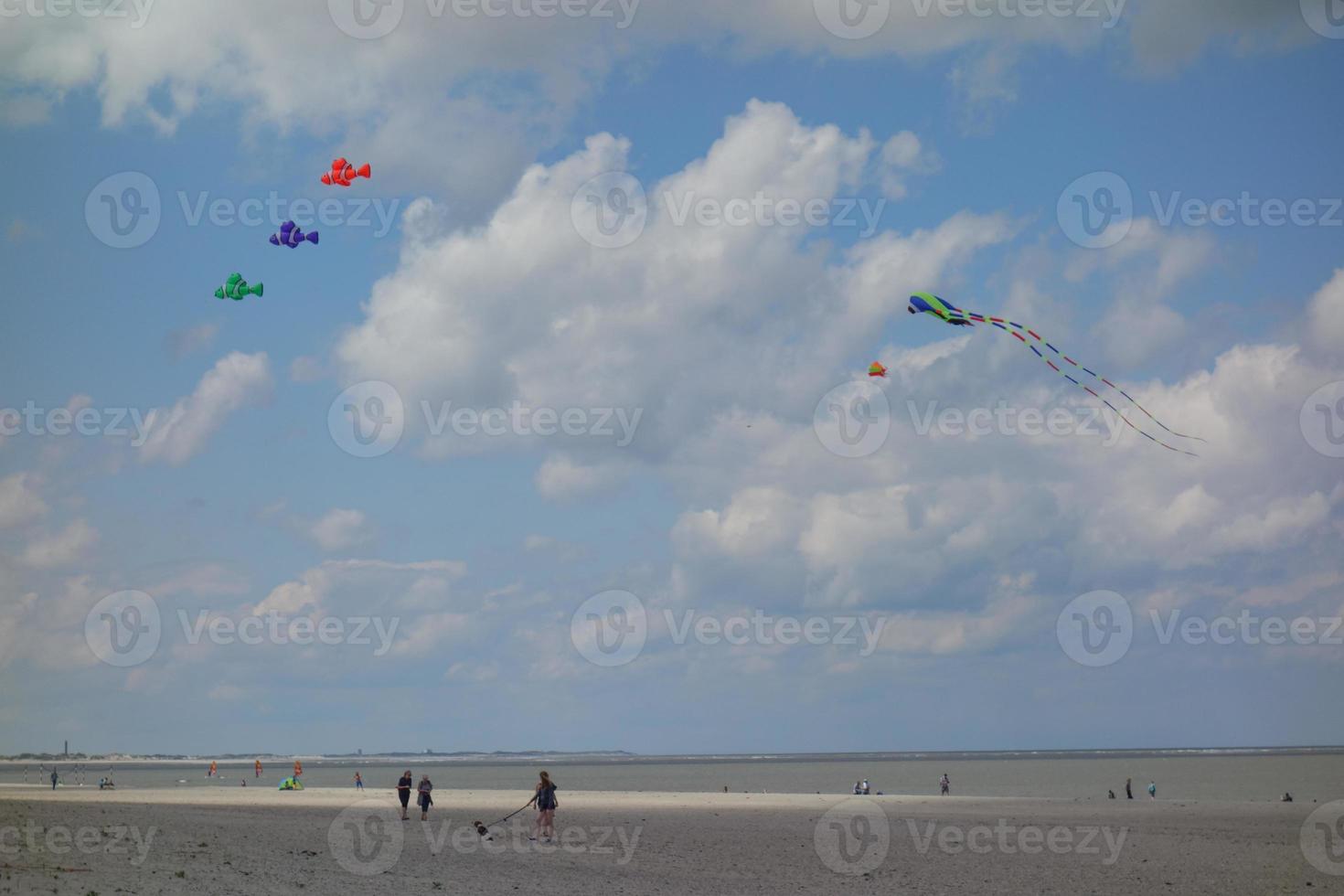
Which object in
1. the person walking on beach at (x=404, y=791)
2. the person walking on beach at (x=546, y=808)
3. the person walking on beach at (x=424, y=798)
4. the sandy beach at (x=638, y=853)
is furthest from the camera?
the person walking on beach at (x=424, y=798)

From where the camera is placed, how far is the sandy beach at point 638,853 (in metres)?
Result: 19.3

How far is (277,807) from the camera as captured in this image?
40.1 meters

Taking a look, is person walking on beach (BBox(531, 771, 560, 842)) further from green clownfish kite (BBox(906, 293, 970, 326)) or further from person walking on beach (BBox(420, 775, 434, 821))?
green clownfish kite (BBox(906, 293, 970, 326))

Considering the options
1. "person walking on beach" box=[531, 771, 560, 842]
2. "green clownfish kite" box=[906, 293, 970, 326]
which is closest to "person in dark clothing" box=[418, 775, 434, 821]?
"person walking on beach" box=[531, 771, 560, 842]

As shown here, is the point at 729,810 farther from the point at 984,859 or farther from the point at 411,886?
the point at 411,886

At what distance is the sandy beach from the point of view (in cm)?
1928

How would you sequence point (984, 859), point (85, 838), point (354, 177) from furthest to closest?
point (354, 177) → point (984, 859) → point (85, 838)

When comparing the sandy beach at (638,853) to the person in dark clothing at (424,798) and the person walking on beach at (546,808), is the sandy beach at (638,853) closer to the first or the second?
the person walking on beach at (546,808)

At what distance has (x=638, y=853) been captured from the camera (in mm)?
25812

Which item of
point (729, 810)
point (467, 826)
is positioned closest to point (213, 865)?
point (467, 826)

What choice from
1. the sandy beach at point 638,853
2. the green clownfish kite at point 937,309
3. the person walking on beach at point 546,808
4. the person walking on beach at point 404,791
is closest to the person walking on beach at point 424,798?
the person walking on beach at point 404,791

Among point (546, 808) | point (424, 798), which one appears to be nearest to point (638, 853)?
point (546, 808)

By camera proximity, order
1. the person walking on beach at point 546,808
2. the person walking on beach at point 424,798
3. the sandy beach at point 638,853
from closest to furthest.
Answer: the sandy beach at point 638,853, the person walking on beach at point 546,808, the person walking on beach at point 424,798

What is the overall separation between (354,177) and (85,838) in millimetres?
18732
